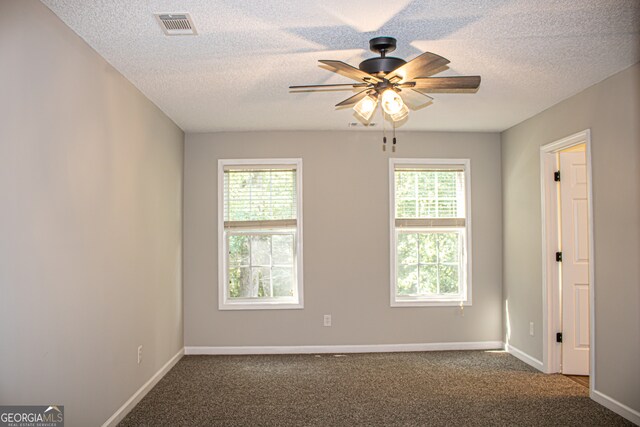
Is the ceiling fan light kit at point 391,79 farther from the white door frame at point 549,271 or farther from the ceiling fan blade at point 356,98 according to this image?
the white door frame at point 549,271

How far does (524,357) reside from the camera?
17.4ft

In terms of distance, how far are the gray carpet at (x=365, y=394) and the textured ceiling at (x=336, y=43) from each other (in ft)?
8.10

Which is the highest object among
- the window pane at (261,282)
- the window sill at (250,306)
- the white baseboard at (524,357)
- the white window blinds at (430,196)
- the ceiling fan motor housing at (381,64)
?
the ceiling fan motor housing at (381,64)

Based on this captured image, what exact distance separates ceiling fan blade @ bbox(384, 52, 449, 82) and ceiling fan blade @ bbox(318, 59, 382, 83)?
10 centimetres

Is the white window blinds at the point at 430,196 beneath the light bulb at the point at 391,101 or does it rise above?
beneath

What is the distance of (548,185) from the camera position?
493 centimetres

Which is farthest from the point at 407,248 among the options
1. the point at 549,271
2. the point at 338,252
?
the point at 549,271

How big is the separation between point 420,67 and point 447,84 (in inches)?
11.0

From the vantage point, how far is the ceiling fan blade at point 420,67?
104 inches

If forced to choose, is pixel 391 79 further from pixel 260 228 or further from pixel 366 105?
pixel 260 228

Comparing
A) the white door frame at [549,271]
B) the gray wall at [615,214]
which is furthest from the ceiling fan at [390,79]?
the white door frame at [549,271]

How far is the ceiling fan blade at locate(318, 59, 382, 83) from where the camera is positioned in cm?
275

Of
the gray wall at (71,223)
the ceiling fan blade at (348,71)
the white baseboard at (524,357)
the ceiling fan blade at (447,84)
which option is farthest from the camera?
the white baseboard at (524,357)

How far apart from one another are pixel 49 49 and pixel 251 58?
1.23m
